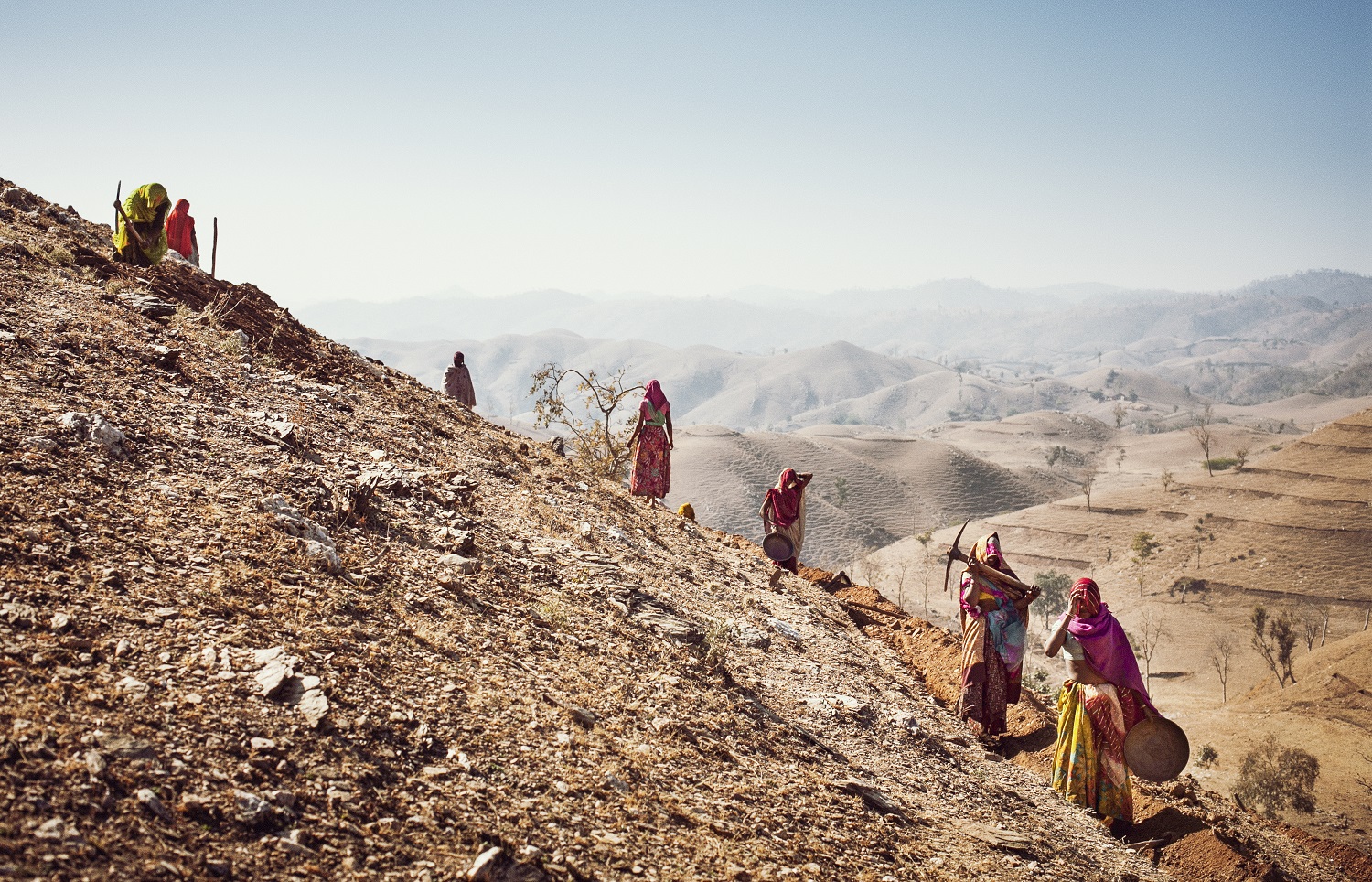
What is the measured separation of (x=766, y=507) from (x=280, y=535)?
254 inches

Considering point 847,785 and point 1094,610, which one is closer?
point 847,785

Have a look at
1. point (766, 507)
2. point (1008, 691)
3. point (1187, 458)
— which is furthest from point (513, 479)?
point (1187, 458)

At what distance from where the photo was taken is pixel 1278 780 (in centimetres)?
A: 1559

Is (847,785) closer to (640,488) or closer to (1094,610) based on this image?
(1094,610)

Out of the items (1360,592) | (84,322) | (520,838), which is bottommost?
(1360,592)

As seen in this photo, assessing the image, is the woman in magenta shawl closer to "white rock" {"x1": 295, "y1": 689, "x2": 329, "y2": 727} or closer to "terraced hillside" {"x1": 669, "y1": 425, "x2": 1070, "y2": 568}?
"white rock" {"x1": 295, "y1": 689, "x2": 329, "y2": 727}

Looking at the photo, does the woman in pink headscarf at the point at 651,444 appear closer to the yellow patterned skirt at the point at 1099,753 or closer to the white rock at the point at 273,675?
the yellow patterned skirt at the point at 1099,753

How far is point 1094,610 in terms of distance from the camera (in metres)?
5.22

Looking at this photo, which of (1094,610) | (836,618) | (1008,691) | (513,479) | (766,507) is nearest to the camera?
(1094,610)

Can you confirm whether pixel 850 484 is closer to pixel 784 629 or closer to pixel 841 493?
pixel 841 493

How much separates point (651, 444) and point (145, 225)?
559cm

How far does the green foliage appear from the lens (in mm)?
14812

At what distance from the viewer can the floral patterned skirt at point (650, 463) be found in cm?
980

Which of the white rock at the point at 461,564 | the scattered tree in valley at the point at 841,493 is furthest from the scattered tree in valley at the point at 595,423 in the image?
the scattered tree in valley at the point at 841,493
